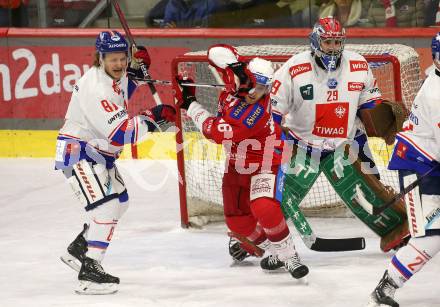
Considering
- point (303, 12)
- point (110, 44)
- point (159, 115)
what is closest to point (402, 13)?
point (303, 12)

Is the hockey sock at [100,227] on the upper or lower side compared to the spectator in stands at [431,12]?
lower

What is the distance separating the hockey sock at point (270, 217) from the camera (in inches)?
230

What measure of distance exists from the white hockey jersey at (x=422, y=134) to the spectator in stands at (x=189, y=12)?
13.5 ft

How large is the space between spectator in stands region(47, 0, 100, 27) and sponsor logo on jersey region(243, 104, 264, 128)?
3.88 m

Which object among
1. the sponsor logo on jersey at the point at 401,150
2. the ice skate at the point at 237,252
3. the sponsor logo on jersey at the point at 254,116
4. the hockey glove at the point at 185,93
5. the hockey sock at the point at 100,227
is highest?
the hockey glove at the point at 185,93

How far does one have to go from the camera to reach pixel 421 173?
5.11 metres

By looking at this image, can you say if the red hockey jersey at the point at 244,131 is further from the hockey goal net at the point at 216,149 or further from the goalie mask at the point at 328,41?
the hockey goal net at the point at 216,149

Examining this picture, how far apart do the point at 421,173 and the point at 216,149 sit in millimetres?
2889

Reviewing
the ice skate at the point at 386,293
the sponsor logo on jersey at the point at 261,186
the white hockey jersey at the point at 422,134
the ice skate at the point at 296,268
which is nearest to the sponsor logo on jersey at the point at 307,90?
the sponsor logo on jersey at the point at 261,186

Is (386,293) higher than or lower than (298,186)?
lower

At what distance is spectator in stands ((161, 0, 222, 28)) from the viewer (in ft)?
30.0

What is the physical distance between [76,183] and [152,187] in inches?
107

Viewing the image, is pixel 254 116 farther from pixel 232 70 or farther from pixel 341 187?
pixel 341 187

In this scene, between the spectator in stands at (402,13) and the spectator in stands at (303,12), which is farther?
the spectator in stands at (303,12)
